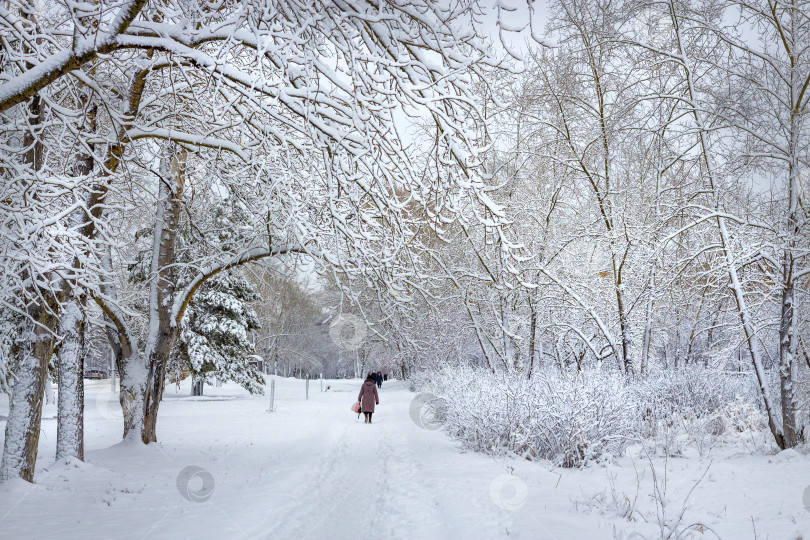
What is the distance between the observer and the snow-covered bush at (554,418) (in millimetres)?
7879

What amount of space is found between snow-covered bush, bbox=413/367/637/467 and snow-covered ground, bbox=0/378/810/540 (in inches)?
16.1

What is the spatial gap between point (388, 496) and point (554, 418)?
3160 millimetres

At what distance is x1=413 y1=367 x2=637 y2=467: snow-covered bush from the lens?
7.88 meters

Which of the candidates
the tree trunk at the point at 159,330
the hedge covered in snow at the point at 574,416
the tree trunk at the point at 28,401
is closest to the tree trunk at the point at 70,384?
the tree trunk at the point at 28,401

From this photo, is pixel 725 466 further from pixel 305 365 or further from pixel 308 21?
pixel 305 365

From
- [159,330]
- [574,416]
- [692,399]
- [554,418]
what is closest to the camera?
[574,416]

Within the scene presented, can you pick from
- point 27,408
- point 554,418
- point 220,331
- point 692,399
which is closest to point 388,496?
point 554,418

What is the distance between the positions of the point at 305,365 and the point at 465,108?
6961 centimetres

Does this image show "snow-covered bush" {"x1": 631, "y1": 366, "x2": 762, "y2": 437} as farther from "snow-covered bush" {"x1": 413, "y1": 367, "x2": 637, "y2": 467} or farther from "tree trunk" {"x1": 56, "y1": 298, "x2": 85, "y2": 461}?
"tree trunk" {"x1": 56, "y1": 298, "x2": 85, "y2": 461}

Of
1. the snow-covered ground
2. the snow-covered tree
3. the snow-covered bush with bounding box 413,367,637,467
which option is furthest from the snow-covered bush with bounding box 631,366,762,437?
the snow-covered tree

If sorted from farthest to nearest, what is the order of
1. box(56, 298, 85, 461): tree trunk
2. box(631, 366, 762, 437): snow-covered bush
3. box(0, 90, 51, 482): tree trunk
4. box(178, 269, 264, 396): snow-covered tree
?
box(178, 269, 264, 396): snow-covered tree
box(631, 366, 762, 437): snow-covered bush
box(56, 298, 85, 461): tree trunk
box(0, 90, 51, 482): tree trunk

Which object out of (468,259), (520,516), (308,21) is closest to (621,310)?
(468,259)

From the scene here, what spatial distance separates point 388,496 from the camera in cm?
660

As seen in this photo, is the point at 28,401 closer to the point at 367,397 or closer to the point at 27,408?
the point at 27,408
